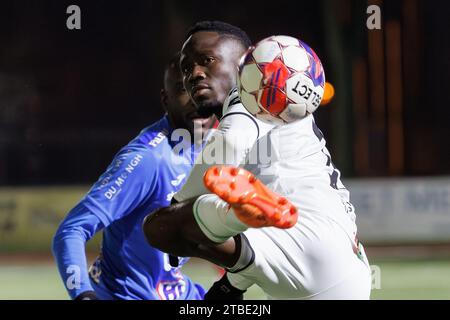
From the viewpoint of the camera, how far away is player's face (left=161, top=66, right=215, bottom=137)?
4.31 m

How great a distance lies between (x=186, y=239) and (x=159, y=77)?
837cm

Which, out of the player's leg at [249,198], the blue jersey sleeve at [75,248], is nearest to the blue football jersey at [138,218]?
the blue jersey sleeve at [75,248]

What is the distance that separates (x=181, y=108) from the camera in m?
4.34

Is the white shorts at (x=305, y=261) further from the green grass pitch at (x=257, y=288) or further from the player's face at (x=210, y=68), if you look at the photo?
the green grass pitch at (x=257, y=288)

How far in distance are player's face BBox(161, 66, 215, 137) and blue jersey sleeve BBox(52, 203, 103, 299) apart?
66 cm

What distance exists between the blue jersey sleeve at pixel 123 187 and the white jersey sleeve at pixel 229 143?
0.66 m

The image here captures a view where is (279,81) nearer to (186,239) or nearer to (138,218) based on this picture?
(186,239)

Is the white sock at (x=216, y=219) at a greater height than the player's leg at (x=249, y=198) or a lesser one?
lesser

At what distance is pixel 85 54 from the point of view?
38.1ft

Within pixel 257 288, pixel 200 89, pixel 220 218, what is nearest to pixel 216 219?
pixel 220 218

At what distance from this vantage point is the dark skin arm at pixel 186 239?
3242 millimetres

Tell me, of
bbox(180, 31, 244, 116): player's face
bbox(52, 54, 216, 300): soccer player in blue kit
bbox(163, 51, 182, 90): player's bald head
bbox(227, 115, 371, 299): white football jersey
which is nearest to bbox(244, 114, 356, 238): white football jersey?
bbox(227, 115, 371, 299): white football jersey
